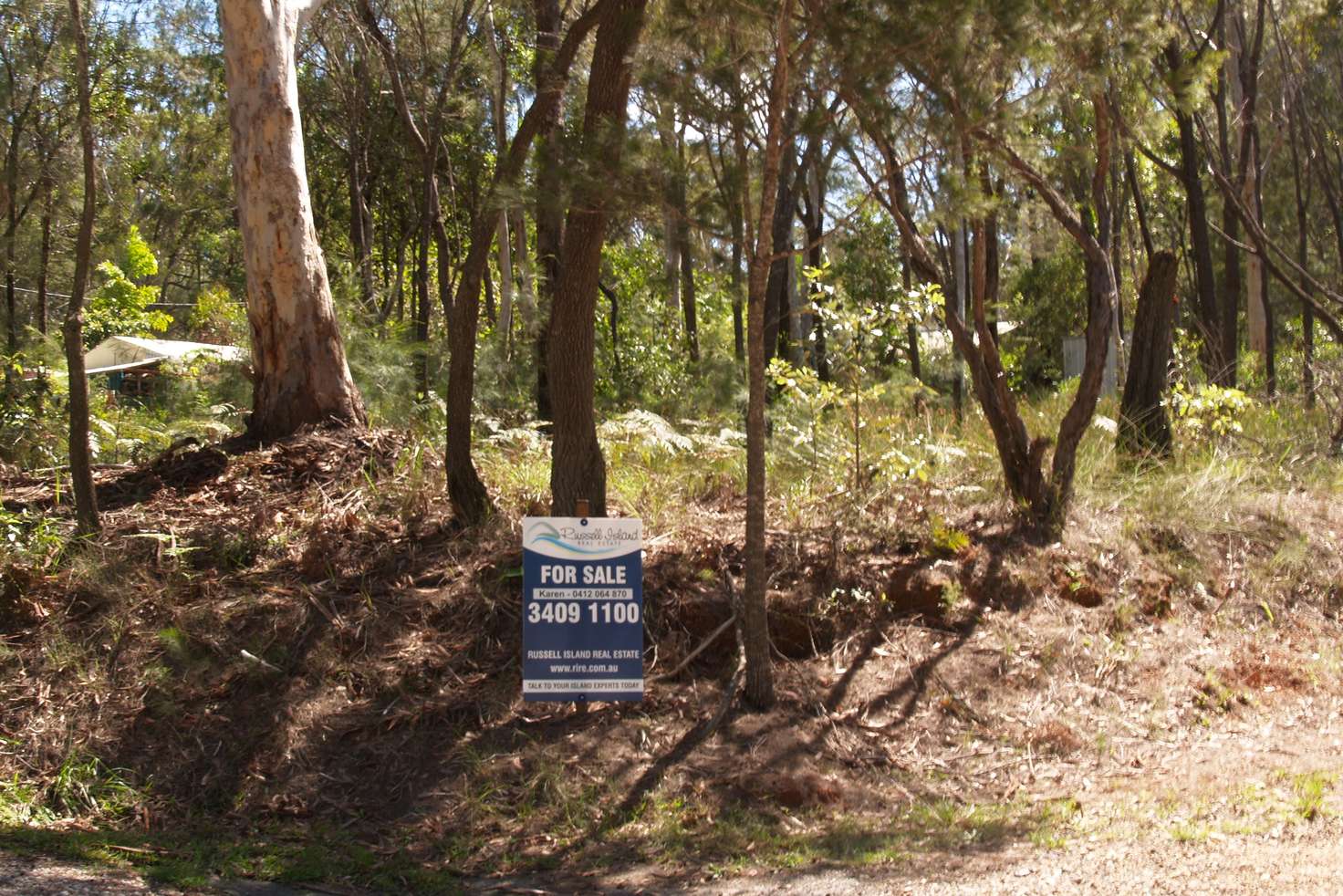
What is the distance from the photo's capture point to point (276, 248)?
10.1m

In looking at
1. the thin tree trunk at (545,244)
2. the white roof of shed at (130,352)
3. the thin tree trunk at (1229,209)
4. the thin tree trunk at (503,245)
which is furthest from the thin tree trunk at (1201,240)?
the white roof of shed at (130,352)

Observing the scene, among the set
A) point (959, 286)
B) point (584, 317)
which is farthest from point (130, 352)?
point (584, 317)

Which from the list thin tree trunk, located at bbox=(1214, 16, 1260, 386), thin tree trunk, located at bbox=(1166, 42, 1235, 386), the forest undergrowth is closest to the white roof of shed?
the forest undergrowth

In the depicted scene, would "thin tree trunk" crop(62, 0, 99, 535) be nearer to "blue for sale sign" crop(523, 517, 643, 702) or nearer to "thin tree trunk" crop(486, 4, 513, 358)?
"blue for sale sign" crop(523, 517, 643, 702)

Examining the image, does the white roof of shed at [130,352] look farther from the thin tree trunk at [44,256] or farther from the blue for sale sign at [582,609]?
the blue for sale sign at [582,609]

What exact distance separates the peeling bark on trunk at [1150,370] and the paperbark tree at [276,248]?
7330 millimetres

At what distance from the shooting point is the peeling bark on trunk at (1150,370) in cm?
1176

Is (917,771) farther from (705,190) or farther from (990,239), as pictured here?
(990,239)

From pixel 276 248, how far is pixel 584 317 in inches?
133

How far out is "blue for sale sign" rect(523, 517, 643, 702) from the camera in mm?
7070

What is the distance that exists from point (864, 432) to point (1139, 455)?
297 centimetres

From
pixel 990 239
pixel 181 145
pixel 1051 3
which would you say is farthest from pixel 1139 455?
pixel 181 145

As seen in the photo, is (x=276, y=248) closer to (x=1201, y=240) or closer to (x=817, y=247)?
(x=817, y=247)

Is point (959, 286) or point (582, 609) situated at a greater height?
point (959, 286)
